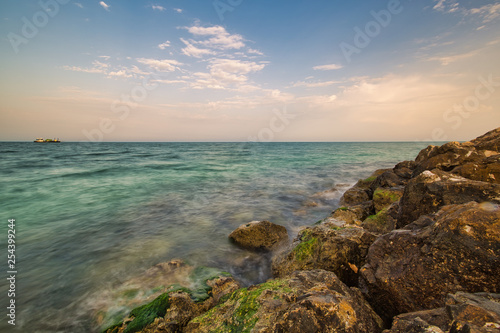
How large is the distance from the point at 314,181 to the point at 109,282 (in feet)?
56.8

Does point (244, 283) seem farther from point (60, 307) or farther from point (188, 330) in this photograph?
point (60, 307)

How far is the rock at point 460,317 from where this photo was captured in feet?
6.30

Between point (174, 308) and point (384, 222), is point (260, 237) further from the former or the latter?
point (174, 308)

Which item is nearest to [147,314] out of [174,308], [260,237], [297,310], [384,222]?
[174,308]

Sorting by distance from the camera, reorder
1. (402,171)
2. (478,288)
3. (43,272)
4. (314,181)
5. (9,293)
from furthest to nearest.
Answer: (314,181)
(402,171)
(43,272)
(9,293)
(478,288)

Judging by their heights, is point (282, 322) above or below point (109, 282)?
above

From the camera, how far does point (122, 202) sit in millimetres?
13711

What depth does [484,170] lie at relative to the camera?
244 inches

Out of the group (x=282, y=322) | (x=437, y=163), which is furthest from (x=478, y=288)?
(x=437, y=163)

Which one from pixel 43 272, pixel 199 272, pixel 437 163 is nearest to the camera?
pixel 199 272

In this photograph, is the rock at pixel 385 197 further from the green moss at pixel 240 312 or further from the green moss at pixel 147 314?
the green moss at pixel 147 314

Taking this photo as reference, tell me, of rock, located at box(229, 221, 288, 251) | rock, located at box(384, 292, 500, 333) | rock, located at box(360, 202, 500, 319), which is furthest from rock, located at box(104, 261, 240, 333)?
rock, located at box(384, 292, 500, 333)

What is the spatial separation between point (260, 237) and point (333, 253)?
347 cm

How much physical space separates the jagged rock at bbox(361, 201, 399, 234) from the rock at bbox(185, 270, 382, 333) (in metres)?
Answer: 3.47
